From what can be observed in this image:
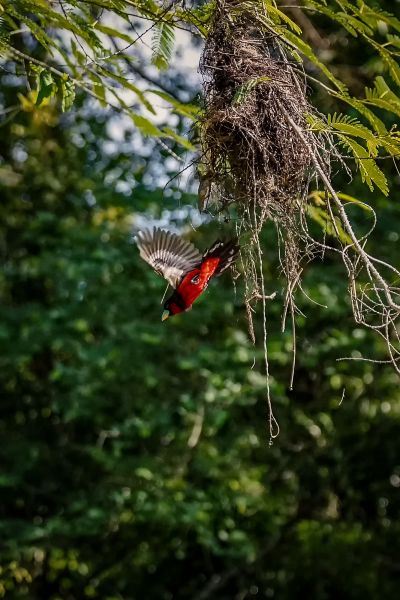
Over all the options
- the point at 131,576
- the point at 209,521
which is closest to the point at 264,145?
the point at 209,521

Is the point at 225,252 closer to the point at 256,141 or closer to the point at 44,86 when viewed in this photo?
the point at 256,141

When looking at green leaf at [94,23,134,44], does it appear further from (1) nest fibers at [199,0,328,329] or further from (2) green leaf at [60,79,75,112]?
(1) nest fibers at [199,0,328,329]

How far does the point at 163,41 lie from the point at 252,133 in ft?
1.56

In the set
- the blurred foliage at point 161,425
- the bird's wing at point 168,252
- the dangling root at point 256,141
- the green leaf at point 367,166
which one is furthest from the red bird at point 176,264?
the blurred foliage at point 161,425

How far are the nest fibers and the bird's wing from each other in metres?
0.20

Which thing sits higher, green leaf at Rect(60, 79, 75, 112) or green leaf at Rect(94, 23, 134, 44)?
green leaf at Rect(94, 23, 134, 44)

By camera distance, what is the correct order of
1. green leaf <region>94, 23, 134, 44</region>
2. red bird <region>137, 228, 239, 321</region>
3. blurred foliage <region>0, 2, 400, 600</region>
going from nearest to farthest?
1. red bird <region>137, 228, 239, 321</region>
2. green leaf <region>94, 23, 134, 44</region>
3. blurred foliage <region>0, 2, 400, 600</region>

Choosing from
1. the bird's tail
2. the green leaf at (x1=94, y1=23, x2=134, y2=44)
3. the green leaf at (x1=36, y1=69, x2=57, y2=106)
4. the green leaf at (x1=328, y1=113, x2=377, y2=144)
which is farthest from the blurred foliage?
the green leaf at (x1=328, y1=113, x2=377, y2=144)

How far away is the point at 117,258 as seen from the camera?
5730mm

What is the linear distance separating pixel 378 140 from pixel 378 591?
4.57 metres

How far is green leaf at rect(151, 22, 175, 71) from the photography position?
2383 millimetres

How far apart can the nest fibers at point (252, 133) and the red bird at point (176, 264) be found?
0.16 meters

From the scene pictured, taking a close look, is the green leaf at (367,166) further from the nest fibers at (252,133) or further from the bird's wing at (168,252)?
the bird's wing at (168,252)

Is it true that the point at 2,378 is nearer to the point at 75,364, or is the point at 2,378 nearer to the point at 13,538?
the point at 75,364
